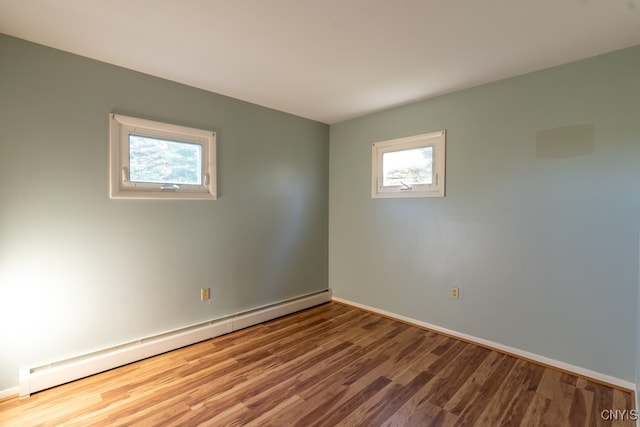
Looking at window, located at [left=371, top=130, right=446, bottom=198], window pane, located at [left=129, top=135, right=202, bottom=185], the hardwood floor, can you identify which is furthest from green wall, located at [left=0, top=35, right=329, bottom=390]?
window, located at [left=371, top=130, right=446, bottom=198]

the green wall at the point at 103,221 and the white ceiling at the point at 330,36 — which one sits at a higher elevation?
the white ceiling at the point at 330,36

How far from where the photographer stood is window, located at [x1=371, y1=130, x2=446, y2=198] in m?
2.97

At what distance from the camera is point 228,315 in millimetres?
3000

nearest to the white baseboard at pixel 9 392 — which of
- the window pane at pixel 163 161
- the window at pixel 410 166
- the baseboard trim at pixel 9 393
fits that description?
the baseboard trim at pixel 9 393

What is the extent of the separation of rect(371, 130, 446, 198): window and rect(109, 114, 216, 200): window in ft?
6.04

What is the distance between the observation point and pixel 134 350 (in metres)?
2.38

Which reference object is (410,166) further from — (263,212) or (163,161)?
(163,161)

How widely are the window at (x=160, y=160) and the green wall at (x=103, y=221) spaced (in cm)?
8

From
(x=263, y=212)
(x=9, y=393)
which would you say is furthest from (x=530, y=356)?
(x=9, y=393)

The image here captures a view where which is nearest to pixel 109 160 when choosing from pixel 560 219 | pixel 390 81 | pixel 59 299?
pixel 59 299

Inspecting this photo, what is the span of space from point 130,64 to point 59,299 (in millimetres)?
1837

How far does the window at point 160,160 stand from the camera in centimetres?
234

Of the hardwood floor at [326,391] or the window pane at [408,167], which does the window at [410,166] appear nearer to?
the window pane at [408,167]

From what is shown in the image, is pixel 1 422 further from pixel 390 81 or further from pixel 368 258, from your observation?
pixel 390 81
